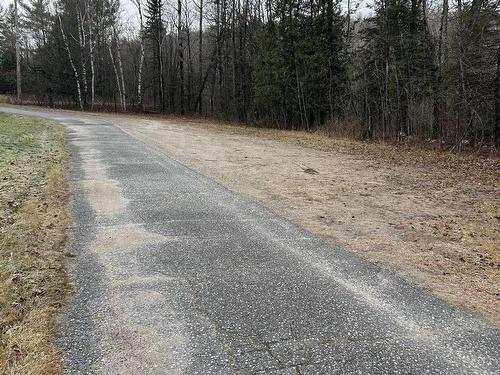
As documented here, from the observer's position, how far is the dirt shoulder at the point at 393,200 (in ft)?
15.6

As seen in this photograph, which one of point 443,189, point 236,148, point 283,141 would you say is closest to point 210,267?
point 443,189

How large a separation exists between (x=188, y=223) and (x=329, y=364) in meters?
3.58

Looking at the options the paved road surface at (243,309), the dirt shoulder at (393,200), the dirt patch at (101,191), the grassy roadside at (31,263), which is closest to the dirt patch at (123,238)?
the paved road surface at (243,309)

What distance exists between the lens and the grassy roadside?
301cm

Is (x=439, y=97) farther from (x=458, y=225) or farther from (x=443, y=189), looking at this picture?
(x=458, y=225)

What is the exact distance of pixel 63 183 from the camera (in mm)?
8500

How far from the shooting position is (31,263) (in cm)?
452

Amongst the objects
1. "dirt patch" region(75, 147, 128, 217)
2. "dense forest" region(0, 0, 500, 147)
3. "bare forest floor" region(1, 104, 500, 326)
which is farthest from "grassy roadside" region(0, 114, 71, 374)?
"dense forest" region(0, 0, 500, 147)

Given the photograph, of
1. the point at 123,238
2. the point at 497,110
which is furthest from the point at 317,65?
the point at 123,238

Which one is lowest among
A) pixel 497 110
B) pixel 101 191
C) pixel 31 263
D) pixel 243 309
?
pixel 243 309

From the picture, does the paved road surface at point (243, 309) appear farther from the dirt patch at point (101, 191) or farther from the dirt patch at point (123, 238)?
the dirt patch at point (101, 191)

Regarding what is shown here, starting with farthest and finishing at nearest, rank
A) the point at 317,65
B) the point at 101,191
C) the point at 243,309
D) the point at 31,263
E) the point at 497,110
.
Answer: the point at 317,65 → the point at 497,110 → the point at 101,191 → the point at 31,263 → the point at 243,309

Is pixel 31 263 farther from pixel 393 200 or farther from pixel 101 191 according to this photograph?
pixel 393 200

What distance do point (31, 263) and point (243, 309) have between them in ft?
7.44
